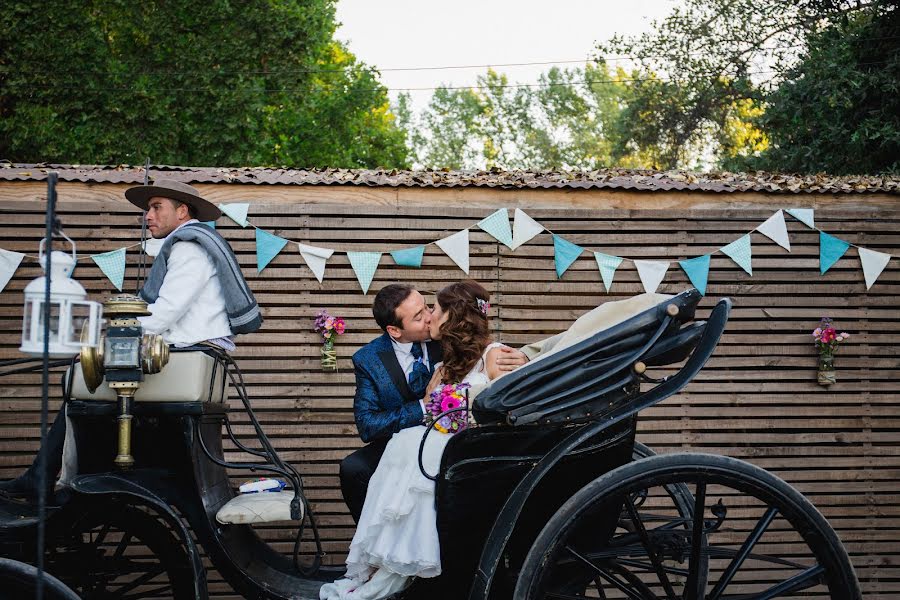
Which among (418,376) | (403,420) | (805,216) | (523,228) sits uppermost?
(805,216)

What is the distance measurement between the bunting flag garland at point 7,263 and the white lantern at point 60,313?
333 centimetres

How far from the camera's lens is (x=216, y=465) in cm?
374

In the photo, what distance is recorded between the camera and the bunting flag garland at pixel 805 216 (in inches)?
248

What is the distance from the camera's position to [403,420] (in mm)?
4070

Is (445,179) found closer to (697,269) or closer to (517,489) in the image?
(697,269)

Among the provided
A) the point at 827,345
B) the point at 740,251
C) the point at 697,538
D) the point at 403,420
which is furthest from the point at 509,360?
the point at 827,345

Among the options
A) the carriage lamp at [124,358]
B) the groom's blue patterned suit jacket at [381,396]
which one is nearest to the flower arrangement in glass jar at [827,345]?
the groom's blue patterned suit jacket at [381,396]

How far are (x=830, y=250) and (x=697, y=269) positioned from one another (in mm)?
1062

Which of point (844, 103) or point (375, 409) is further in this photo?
point (844, 103)

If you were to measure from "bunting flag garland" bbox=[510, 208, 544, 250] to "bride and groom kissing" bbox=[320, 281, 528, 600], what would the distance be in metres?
1.80

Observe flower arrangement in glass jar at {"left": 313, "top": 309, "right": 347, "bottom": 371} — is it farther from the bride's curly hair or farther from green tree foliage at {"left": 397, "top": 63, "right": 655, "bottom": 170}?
green tree foliage at {"left": 397, "top": 63, "right": 655, "bottom": 170}

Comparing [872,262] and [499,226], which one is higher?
[499,226]

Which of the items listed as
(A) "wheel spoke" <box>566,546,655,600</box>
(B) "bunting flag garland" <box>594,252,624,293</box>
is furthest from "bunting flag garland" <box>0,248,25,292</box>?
(A) "wheel spoke" <box>566,546,655,600</box>

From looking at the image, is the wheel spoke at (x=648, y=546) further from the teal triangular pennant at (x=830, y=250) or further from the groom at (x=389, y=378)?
the teal triangular pennant at (x=830, y=250)
